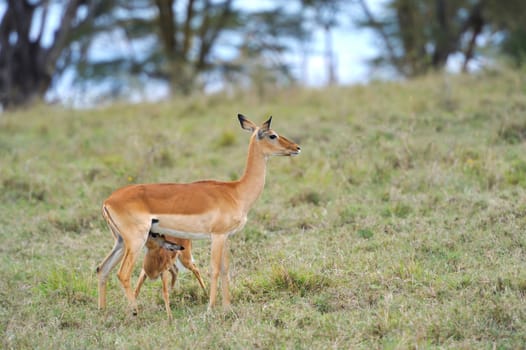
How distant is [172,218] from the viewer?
581 centimetres

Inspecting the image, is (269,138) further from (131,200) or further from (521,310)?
(521,310)

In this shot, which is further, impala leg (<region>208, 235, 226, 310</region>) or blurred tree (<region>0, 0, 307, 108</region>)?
blurred tree (<region>0, 0, 307, 108</region>)

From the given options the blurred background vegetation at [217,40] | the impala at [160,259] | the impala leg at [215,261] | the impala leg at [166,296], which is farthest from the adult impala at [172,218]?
the blurred background vegetation at [217,40]

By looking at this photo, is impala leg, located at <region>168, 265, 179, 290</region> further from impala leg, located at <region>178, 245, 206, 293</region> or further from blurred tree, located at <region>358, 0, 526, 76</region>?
blurred tree, located at <region>358, 0, 526, 76</region>

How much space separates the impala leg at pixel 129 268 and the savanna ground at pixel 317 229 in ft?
0.37

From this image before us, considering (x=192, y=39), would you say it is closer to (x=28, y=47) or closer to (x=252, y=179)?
(x=28, y=47)

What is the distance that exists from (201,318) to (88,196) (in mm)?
3805

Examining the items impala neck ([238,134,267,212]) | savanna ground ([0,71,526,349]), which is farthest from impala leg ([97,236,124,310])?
impala neck ([238,134,267,212])

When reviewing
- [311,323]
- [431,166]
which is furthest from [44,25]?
[311,323]

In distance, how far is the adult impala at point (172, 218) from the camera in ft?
18.9

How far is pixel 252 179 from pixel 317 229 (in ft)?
4.42

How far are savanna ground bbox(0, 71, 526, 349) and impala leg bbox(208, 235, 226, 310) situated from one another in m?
0.16

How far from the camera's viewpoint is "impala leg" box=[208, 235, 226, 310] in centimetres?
585

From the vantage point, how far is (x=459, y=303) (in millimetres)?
5320
